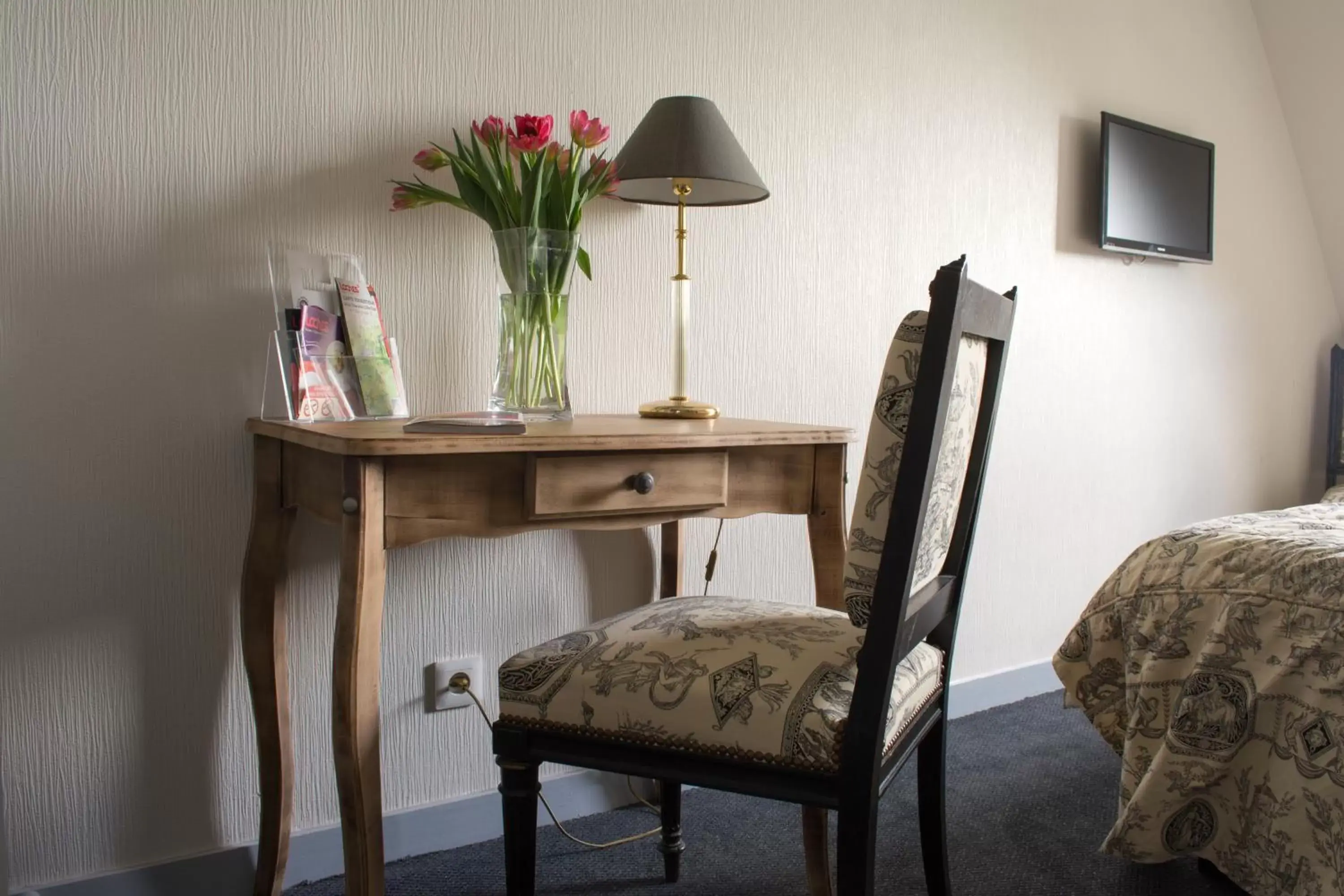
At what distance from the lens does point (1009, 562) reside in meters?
2.57

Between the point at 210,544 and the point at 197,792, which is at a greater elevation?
the point at 210,544

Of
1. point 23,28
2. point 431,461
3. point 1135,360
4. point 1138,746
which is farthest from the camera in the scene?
A: point 1135,360

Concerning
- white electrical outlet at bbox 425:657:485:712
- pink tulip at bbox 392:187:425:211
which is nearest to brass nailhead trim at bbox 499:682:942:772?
white electrical outlet at bbox 425:657:485:712

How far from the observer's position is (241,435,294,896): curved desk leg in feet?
4.70

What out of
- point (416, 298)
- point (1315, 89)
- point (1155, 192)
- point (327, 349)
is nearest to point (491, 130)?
point (416, 298)

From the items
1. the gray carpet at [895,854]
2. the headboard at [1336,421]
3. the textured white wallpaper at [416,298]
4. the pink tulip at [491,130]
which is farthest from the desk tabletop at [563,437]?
the headboard at [1336,421]

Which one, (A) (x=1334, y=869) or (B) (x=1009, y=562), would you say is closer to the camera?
(A) (x=1334, y=869)

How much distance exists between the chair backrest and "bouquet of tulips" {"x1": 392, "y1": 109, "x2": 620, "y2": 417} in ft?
2.07

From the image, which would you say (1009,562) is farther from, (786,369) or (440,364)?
(440,364)

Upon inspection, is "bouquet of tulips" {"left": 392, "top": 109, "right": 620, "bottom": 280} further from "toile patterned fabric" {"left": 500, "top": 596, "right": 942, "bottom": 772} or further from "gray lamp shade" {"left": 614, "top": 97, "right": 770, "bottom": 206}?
"toile patterned fabric" {"left": 500, "top": 596, "right": 942, "bottom": 772}

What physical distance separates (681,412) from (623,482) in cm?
36

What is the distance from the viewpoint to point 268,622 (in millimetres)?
1441

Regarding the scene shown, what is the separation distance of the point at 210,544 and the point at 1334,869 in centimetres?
165

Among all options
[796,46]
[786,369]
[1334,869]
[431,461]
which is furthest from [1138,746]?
[796,46]
